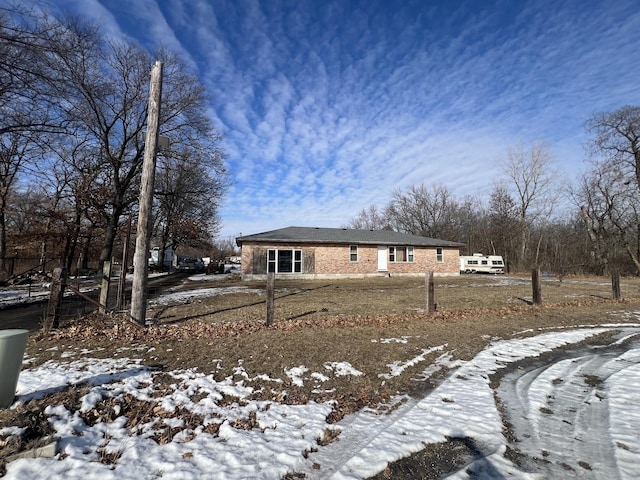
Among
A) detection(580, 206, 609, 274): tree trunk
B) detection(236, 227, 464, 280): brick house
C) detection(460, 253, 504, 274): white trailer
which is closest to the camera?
detection(236, 227, 464, 280): brick house

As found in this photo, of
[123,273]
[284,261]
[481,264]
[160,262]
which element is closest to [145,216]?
[123,273]

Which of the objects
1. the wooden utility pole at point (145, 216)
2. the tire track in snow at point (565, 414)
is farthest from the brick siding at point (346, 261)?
the tire track in snow at point (565, 414)

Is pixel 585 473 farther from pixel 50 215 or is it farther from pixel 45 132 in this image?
pixel 50 215

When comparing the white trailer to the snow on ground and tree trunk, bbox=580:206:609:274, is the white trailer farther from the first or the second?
the snow on ground

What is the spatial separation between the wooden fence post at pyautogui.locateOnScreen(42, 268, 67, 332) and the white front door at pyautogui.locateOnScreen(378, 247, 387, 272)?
20.7 meters

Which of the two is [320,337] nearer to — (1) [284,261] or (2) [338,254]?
(1) [284,261]

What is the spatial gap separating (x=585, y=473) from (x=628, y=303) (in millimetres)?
12918

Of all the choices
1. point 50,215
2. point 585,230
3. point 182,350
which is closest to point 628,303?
point 182,350

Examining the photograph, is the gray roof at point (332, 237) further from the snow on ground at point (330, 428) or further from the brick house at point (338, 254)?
the snow on ground at point (330, 428)

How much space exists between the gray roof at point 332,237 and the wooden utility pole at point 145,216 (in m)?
13.7

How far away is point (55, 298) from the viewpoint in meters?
6.90

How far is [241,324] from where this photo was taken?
7695 millimetres

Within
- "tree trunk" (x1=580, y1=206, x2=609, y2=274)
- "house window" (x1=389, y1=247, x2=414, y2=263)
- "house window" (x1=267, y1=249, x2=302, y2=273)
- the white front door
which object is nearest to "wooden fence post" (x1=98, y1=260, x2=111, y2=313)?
"house window" (x1=267, y1=249, x2=302, y2=273)

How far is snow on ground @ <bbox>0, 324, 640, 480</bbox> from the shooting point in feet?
8.32
